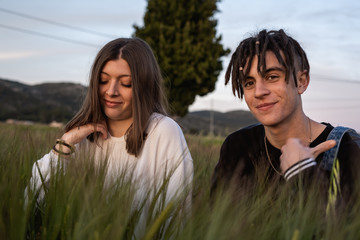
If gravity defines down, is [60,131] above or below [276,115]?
below

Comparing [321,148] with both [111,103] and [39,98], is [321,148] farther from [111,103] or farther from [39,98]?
[39,98]

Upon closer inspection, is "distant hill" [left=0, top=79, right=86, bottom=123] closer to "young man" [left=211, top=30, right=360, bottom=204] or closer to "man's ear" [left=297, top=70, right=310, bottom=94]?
"young man" [left=211, top=30, right=360, bottom=204]

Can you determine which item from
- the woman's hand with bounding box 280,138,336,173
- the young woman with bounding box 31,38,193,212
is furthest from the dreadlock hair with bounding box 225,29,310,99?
the young woman with bounding box 31,38,193,212

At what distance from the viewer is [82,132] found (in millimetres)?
2537

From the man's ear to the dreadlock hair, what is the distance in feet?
0.09

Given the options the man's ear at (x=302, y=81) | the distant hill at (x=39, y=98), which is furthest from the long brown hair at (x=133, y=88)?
the distant hill at (x=39, y=98)

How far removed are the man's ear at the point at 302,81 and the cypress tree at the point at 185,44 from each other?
77.1ft

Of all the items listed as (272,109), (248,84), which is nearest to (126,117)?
(248,84)

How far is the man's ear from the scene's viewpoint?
→ 2.37 metres

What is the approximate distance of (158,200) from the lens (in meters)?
1.12

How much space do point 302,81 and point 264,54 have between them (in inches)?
14.0

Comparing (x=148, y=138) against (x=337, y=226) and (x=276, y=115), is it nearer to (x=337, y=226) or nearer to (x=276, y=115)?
(x=276, y=115)

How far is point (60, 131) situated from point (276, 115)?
4.71ft

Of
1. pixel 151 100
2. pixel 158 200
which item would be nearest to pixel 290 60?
pixel 151 100
